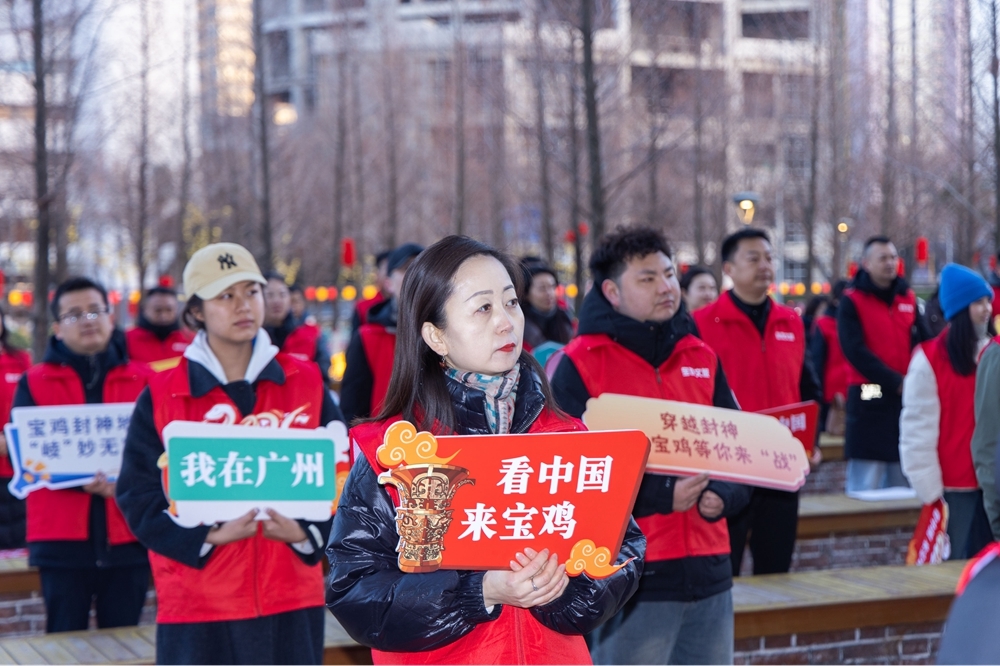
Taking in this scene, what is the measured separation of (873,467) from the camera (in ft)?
28.0

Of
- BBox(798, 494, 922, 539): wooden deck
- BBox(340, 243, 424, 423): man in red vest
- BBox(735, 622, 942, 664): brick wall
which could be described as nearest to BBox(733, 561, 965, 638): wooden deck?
BBox(735, 622, 942, 664): brick wall

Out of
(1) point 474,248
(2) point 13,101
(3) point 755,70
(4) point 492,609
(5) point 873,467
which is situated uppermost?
(3) point 755,70

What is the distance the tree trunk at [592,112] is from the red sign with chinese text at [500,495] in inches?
303

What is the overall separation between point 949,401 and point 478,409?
13.2 feet

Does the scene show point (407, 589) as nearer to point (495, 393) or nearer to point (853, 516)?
point (495, 393)

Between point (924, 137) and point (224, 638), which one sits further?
point (924, 137)

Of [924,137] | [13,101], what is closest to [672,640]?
[13,101]

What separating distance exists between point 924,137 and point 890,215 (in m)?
1.45

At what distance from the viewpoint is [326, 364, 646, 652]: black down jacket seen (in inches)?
88.2

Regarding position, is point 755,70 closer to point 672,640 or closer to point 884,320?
point 884,320

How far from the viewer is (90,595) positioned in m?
5.20

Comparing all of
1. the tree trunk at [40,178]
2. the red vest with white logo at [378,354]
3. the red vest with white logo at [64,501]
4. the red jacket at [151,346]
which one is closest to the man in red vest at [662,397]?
the red vest with white logo at [64,501]

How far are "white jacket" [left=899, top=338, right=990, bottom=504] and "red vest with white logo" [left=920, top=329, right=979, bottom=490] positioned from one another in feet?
0.14

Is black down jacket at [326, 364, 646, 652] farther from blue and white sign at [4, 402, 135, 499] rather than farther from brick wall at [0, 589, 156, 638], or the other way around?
brick wall at [0, 589, 156, 638]
